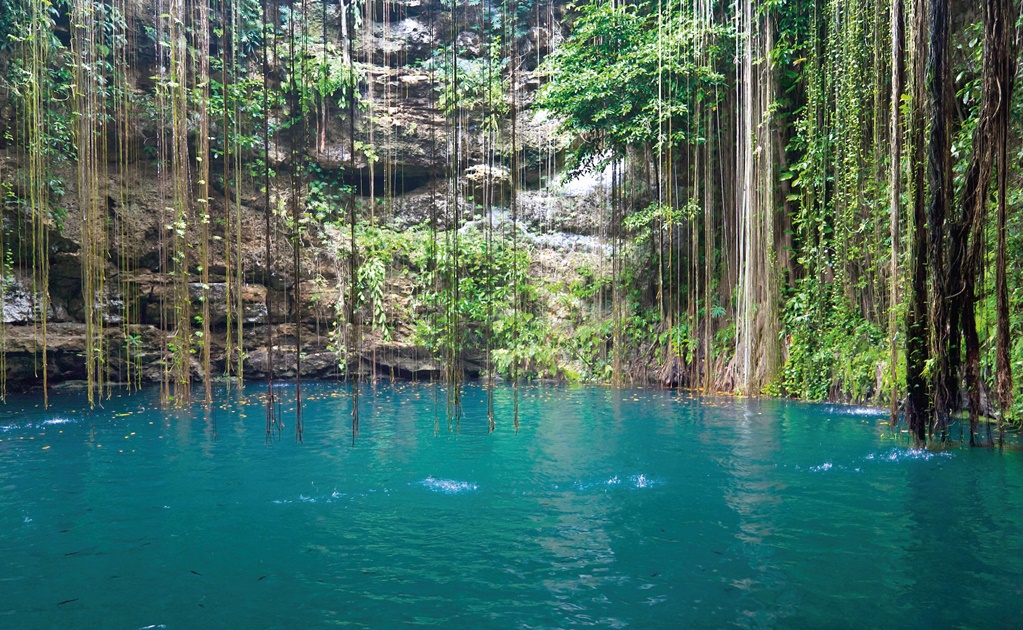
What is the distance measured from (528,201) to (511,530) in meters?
Answer: 10.6

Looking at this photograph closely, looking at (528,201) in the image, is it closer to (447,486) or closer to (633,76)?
(633,76)

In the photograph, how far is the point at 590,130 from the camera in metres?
→ 10.8

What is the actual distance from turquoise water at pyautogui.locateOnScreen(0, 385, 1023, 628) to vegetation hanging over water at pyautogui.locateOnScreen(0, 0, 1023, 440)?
694 mm

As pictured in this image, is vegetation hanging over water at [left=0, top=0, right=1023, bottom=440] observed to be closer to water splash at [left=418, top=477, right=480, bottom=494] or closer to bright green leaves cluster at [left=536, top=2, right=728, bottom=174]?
bright green leaves cluster at [left=536, top=2, right=728, bottom=174]

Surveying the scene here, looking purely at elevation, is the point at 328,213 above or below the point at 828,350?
above

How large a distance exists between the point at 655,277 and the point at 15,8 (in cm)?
933

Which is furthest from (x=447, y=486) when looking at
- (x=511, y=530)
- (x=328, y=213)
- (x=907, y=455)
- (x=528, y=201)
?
(x=528, y=201)

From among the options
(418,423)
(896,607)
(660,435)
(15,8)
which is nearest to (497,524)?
(896,607)

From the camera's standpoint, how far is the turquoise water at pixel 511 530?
8.39 feet

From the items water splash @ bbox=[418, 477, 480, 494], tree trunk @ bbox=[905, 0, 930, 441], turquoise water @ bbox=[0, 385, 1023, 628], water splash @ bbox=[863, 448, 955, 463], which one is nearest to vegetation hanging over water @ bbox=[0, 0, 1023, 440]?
tree trunk @ bbox=[905, 0, 930, 441]

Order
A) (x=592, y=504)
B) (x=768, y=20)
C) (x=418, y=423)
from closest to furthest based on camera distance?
(x=592, y=504) < (x=418, y=423) < (x=768, y=20)

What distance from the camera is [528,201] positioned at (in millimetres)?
13609

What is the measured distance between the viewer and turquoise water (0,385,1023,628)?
2559 mm

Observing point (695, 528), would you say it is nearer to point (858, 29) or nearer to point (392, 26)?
point (858, 29)
